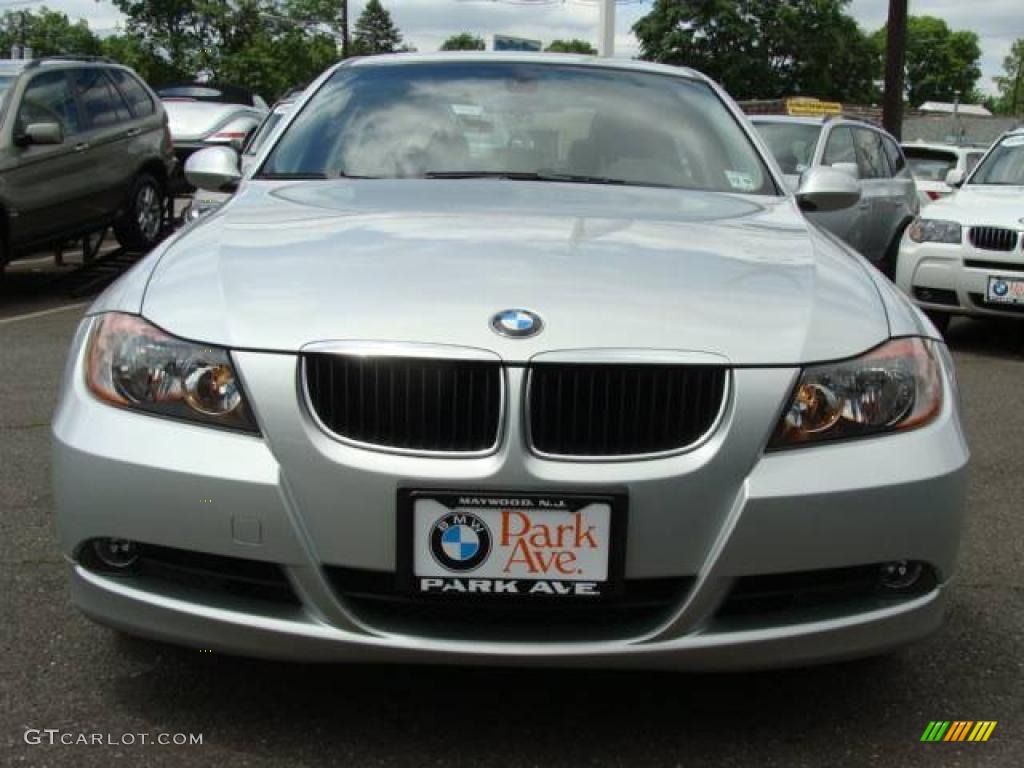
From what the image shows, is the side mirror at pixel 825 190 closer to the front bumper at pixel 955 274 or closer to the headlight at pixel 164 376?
the headlight at pixel 164 376

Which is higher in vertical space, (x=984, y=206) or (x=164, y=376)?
(x=164, y=376)

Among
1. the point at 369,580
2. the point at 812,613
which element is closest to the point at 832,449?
the point at 812,613

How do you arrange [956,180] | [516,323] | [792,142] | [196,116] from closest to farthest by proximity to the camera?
[516,323] → [956,180] → [792,142] → [196,116]

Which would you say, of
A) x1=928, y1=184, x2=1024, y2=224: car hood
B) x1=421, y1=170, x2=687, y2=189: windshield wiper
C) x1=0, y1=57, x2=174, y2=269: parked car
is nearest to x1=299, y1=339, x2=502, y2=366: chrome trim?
x1=421, y1=170, x2=687, y2=189: windshield wiper

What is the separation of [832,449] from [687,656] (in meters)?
0.49

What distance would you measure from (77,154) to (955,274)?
22.3 feet

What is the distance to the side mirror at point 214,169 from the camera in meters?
3.94

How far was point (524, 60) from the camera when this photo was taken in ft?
13.5

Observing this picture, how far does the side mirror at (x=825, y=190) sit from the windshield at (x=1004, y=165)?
5.71 meters

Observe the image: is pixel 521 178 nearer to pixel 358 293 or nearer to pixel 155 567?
pixel 358 293

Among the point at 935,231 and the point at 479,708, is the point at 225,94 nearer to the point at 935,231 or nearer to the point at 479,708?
the point at 935,231

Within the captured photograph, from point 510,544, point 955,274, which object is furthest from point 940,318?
point 510,544

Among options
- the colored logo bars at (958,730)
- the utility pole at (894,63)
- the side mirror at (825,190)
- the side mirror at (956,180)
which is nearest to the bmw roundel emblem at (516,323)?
the colored logo bars at (958,730)

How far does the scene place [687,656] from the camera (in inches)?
90.7
